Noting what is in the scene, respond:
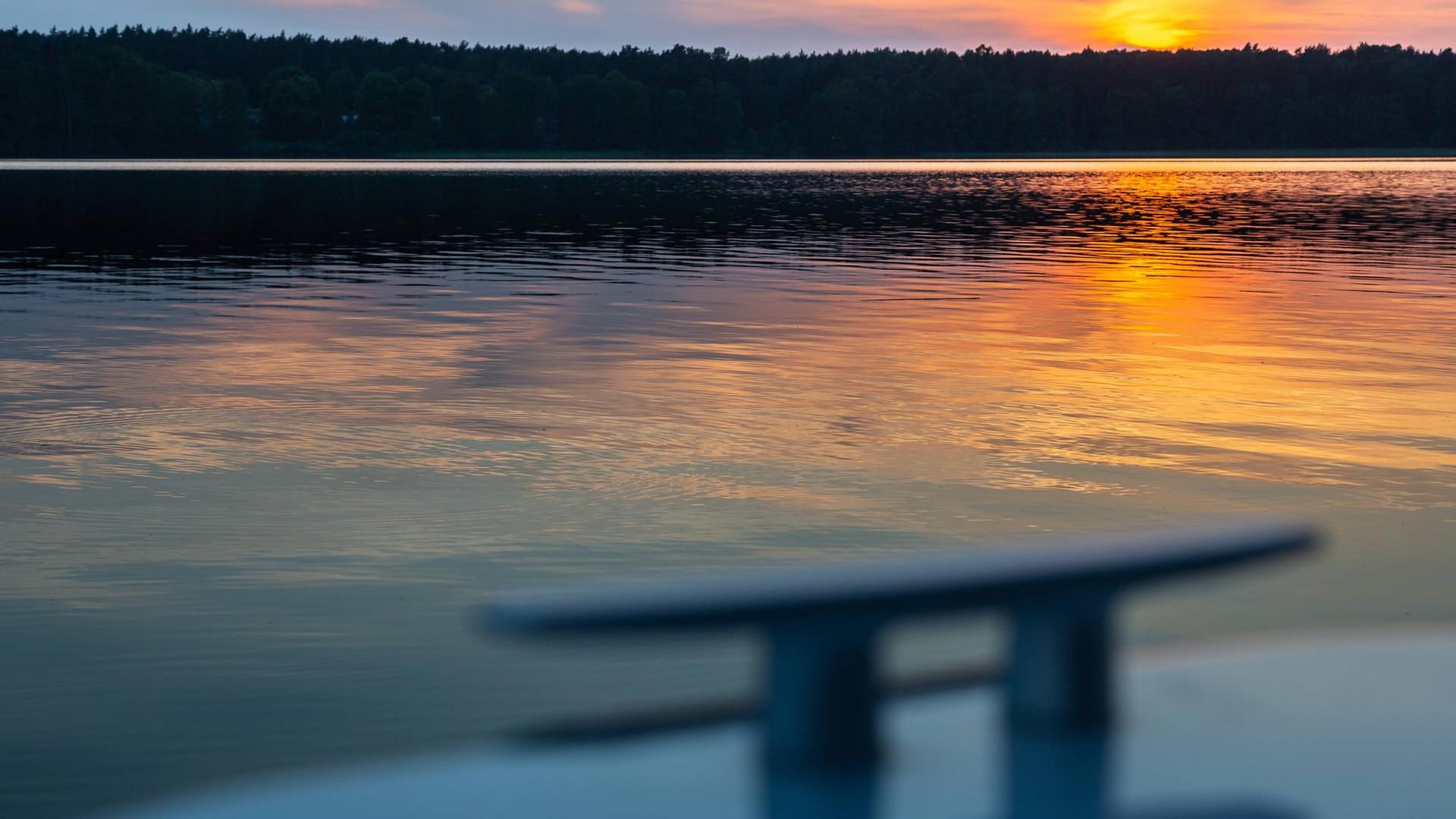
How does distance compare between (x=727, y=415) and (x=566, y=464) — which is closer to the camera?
(x=566, y=464)

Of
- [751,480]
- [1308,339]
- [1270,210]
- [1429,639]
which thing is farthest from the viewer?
[1270,210]

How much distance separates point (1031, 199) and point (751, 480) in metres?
67.9

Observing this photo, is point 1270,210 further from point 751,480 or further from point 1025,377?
point 751,480

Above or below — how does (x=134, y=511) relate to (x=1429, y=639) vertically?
below

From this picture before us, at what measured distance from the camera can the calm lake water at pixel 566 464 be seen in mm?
6605

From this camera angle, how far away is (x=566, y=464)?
35.4 feet

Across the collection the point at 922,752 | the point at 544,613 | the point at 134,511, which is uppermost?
the point at 544,613

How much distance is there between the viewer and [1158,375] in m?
15.3

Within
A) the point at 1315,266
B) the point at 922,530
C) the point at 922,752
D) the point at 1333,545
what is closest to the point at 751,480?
the point at 922,530

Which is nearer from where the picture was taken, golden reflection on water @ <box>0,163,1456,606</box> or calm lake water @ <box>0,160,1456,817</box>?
calm lake water @ <box>0,160,1456,817</box>

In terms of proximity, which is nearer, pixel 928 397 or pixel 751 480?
pixel 751 480

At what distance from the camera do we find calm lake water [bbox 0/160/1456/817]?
260 inches

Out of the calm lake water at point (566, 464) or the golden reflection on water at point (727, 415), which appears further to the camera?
the golden reflection on water at point (727, 415)

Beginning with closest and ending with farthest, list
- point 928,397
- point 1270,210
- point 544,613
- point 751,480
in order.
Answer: point 544,613
point 751,480
point 928,397
point 1270,210
